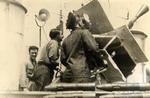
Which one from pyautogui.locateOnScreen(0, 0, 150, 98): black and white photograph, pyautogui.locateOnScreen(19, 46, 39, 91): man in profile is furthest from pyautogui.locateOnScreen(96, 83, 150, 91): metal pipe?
pyautogui.locateOnScreen(19, 46, 39, 91): man in profile

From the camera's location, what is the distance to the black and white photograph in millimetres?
7102

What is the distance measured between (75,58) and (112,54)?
2.08 ft

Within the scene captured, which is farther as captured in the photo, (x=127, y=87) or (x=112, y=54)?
(x=112, y=54)

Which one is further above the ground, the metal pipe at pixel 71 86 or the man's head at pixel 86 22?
the man's head at pixel 86 22

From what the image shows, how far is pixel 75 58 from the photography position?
7.66m

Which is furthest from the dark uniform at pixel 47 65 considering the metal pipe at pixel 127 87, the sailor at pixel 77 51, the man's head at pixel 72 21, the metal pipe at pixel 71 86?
the metal pipe at pixel 127 87

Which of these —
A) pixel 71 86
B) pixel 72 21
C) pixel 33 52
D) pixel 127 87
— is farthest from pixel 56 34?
pixel 127 87

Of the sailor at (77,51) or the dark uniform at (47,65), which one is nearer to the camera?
the sailor at (77,51)

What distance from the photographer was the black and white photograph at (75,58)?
23.3 ft

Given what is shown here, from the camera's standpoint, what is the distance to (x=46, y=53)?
7.94m

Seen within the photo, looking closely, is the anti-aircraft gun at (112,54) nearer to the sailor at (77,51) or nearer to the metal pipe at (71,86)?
the metal pipe at (71,86)

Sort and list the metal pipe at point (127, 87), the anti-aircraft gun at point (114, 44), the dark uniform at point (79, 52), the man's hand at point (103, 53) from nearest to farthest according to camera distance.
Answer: the metal pipe at point (127, 87), the dark uniform at point (79, 52), the man's hand at point (103, 53), the anti-aircraft gun at point (114, 44)

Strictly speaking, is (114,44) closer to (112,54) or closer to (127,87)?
(112,54)

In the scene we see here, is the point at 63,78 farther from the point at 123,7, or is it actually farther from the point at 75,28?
the point at 123,7
